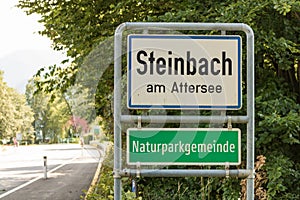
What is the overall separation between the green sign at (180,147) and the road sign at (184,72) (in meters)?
0.21

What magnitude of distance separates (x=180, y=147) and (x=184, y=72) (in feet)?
1.90

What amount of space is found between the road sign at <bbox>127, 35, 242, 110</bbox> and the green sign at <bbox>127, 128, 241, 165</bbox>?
0.21m

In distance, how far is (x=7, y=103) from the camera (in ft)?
269

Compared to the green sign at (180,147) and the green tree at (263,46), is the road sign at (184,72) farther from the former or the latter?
the green tree at (263,46)

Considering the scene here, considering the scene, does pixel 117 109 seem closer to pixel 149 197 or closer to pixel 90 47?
pixel 149 197

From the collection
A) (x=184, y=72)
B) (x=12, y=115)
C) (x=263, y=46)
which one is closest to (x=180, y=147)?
(x=184, y=72)

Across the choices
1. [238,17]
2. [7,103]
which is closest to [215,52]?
[238,17]

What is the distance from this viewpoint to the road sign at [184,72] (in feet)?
14.9

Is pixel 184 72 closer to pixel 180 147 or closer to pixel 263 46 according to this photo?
pixel 180 147

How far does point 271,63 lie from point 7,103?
7541 cm

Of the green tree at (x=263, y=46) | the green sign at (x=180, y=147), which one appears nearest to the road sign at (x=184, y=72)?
the green sign at (x=180, y=147)

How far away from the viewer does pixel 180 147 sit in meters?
4.48

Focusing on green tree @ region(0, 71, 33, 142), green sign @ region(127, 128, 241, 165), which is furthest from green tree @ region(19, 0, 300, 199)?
green tree @ region(0, 71, 33, 142)

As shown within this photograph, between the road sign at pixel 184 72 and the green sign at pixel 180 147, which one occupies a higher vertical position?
the road sign at pixel 184 72
